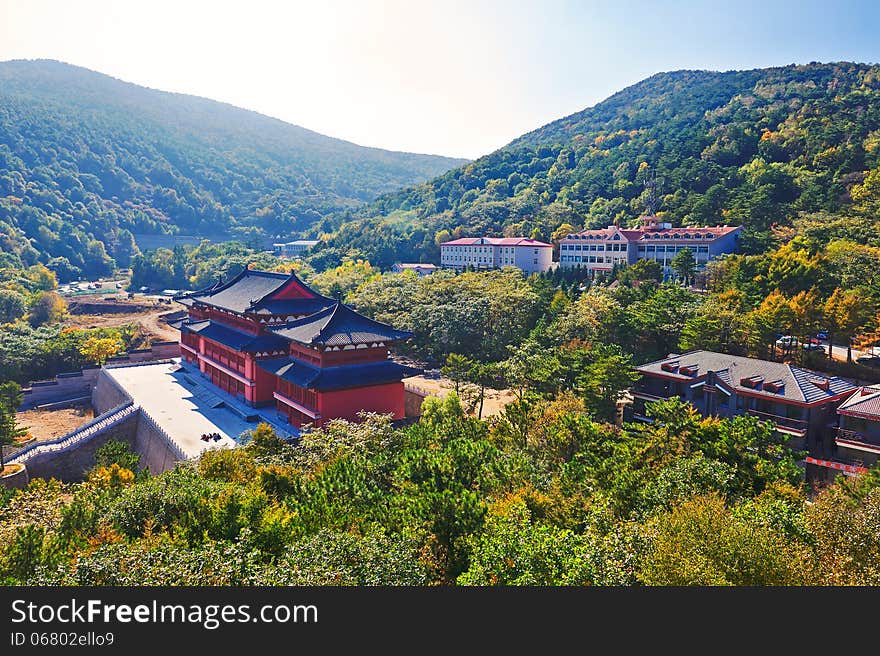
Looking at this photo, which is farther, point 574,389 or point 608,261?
point 608,261

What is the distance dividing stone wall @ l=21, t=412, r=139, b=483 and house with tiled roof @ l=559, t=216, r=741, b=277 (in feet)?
117

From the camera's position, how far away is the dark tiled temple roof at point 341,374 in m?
25.2

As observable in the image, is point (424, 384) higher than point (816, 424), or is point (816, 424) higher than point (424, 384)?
point (816, 424)

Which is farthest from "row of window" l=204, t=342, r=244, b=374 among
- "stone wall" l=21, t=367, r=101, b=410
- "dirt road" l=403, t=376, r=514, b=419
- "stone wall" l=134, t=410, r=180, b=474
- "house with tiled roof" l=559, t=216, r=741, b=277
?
"house with tiled roof" l=559, t=216, r=741, b=277

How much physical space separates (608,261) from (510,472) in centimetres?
3859

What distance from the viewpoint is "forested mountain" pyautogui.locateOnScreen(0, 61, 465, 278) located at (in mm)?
108812

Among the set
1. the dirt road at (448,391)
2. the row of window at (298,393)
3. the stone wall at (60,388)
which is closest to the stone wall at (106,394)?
the stone wall at (60,388)

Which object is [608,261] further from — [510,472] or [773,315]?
[510,472]

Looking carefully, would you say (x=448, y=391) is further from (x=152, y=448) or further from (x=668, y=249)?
(x=668, y=249)

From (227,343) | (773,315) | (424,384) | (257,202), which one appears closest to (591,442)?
(773,315)

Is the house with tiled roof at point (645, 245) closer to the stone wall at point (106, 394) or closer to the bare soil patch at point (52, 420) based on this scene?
the stone wall at point (106, 394)

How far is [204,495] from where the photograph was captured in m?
12.8

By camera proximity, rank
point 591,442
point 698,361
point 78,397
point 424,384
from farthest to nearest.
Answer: point 78,397
point 424,384
point 698,361
point 591,442

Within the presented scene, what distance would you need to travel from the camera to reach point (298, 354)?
2797 centimetres
